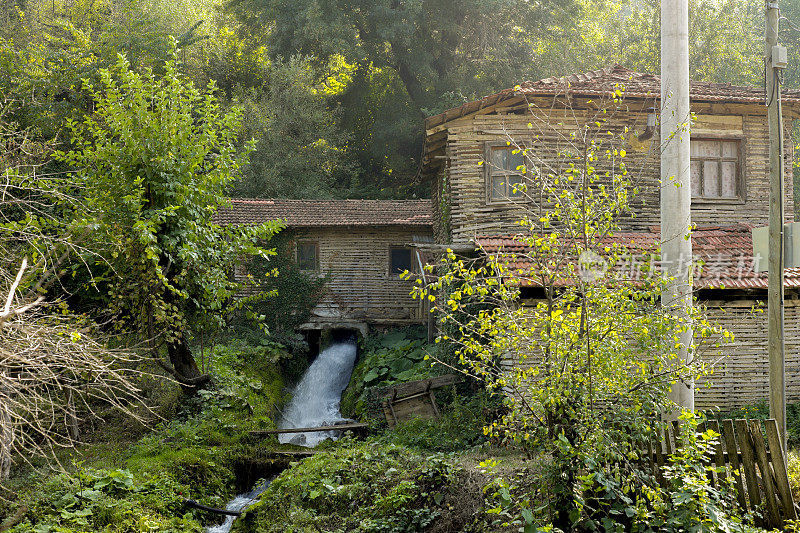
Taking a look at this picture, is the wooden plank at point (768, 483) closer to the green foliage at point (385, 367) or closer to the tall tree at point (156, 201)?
the tall tree at point (156, 201)

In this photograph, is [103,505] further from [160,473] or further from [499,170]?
[499,170]

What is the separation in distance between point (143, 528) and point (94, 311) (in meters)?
5.33

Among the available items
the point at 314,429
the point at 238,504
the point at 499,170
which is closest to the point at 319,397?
the point at 314,429

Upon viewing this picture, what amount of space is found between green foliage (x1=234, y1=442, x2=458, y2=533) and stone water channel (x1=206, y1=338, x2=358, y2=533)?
187cm

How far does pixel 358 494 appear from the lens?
348 inches

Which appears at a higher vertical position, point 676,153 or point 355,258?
point 676,153

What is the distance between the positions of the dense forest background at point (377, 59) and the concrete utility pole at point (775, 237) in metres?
19.8

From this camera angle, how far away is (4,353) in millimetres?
3922

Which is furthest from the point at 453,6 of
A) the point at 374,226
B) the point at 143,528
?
the point at 143,528

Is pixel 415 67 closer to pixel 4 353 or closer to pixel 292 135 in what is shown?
pixel 292 135

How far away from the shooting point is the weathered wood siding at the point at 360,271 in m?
22.5

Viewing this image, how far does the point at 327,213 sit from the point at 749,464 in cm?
1771

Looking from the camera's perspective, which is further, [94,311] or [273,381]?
[273,381]

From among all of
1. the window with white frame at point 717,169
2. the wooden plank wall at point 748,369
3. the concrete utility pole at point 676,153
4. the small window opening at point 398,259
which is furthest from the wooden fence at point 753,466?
the small window opening at point 398,259
